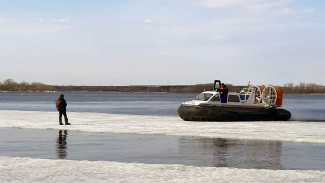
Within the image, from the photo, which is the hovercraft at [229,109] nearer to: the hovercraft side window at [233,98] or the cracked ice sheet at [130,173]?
the hovercraft side window at [233,98]

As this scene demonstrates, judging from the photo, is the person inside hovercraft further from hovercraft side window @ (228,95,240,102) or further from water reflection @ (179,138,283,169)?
water reflection @ (179,138,283,169)

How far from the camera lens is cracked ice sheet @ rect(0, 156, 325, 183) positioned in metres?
10.9

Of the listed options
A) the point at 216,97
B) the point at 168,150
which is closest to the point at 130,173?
the point at 168,150

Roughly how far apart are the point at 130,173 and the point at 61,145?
6.20m

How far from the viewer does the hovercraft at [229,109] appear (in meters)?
29.3

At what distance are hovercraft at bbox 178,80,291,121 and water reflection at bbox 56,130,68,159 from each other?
30.3ft

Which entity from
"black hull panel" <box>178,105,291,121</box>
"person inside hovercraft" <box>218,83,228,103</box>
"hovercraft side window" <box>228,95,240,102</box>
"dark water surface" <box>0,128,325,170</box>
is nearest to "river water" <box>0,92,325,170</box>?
"dark water surface" <box>0,128,325,170</box>

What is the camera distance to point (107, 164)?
41.8ft

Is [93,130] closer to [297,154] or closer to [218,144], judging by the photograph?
[218,144]

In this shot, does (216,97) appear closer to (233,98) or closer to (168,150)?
(233,98)

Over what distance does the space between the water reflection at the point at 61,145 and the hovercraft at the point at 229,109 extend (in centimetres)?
922

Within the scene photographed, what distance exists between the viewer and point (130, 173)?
1156cm

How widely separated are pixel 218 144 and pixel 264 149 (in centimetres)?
189

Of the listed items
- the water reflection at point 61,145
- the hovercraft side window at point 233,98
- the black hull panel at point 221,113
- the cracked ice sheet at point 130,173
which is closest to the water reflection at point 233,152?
the cracked ice sheet at point 130,173
